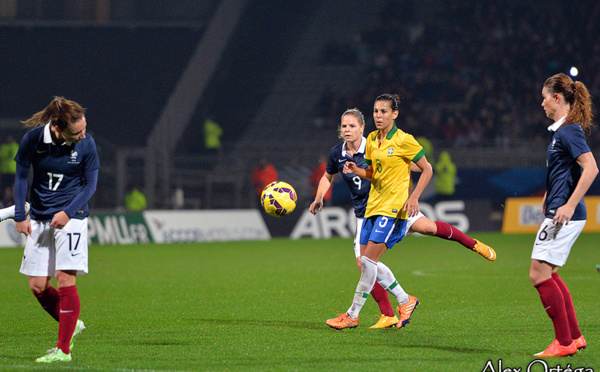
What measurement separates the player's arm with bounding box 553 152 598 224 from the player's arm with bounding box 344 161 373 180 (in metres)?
1.98

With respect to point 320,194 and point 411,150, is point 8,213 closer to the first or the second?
point 320,194

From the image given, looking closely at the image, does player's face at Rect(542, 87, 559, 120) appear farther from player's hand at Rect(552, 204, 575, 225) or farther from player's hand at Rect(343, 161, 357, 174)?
player's hand at Rect(343, 161, 357, 174)

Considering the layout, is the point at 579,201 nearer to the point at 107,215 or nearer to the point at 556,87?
the point at 556,87

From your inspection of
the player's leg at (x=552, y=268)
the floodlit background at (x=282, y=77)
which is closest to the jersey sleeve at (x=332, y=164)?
the player's leg at (x=552, y=268)

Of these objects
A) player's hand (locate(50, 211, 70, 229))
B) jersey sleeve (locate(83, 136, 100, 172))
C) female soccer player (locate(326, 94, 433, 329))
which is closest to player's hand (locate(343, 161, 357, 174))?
female soccer player (locate(326, 94, 433, 329))

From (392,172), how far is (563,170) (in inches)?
71.6

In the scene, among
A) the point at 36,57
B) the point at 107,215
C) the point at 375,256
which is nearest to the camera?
the point at 375,256

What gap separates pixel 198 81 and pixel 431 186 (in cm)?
883

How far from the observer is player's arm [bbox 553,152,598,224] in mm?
5867

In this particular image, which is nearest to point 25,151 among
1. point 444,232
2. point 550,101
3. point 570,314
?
point 550,101

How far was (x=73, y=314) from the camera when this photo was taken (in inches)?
243

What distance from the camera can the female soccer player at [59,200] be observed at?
20.1 feet

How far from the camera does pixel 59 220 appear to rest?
20.0 feet

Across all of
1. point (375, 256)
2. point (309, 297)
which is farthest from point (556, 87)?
point (309, 297)
